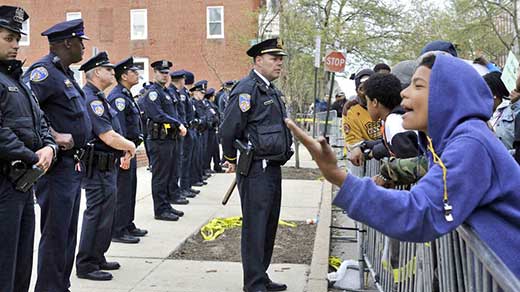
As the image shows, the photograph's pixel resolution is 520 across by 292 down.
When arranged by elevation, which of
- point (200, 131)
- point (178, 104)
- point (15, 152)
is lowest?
point (200, 131)

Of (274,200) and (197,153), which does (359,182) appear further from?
(197,153)

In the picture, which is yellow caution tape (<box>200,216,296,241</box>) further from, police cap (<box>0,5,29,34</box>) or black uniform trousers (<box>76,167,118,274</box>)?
police cap (<box>0,5,29,34</box>)

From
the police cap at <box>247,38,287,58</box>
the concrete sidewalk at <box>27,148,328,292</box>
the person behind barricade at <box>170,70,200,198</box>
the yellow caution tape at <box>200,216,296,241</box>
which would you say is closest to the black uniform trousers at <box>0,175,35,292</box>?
the concrete sidewalk at <box>27,148,328,292</box>

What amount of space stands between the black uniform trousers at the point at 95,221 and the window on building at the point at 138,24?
28419 mm

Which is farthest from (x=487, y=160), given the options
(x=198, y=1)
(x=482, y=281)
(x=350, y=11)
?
(x=198, y=1)

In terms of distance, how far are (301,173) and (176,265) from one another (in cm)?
816

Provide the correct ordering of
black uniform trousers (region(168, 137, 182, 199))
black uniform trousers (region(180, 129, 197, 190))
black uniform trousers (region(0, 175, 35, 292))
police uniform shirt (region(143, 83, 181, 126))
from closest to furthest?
black uniform trousers (region(0, 175, 35, 292)) < police uniform shirt (region(143, 83, 181, 126)) < black uniform trousers (region(168, 137, 182, 199)) < black uniform trousers (region(180, 129, 197, 190))

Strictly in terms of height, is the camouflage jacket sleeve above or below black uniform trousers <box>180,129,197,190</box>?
above

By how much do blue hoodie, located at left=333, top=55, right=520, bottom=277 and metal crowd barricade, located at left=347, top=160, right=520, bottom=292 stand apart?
0.33 ft

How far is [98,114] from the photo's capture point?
5.78 meters

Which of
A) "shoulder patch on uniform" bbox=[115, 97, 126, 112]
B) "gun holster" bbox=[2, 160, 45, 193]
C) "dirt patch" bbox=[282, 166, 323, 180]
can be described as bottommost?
"dirt patch" bbox=[282, 166, 323, 180]

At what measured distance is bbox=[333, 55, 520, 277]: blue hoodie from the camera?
1981mm

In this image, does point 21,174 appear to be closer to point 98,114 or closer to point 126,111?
point 98,114

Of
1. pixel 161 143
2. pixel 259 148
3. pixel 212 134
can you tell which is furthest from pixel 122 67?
pixel 212 134
